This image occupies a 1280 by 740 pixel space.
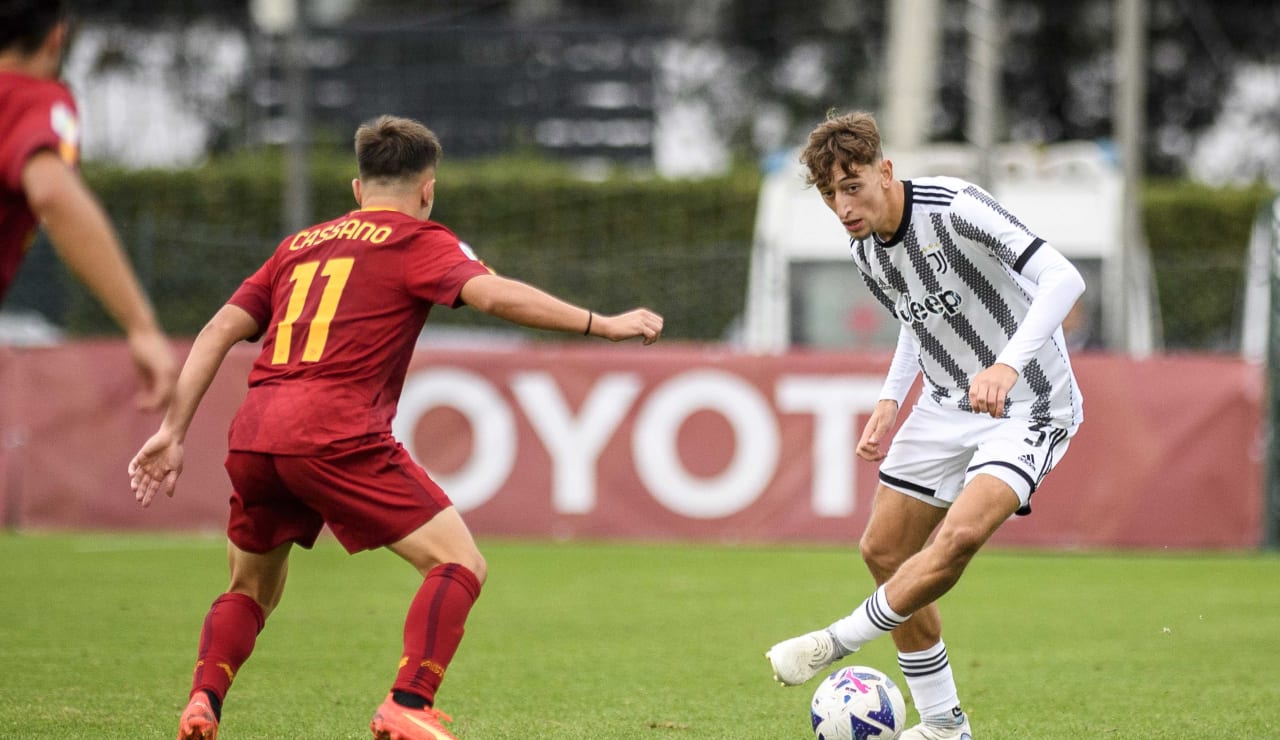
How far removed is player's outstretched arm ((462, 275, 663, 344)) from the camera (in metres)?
5.08

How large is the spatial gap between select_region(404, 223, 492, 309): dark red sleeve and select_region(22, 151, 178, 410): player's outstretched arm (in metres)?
1.09

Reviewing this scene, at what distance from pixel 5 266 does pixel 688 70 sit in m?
27.7

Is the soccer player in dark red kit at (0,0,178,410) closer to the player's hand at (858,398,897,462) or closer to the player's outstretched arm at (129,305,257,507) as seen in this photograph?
the player's outstretched arm at (129,305,257,507)

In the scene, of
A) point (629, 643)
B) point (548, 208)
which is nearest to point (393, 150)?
point (629, 643)

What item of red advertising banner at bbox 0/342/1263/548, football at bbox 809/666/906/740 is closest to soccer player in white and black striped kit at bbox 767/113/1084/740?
football at bbox 809/666/906/740

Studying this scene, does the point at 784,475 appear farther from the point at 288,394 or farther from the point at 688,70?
the point at 688,70

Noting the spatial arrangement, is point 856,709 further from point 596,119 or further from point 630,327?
point 596,119

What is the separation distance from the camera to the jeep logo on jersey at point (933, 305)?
19.9 ft

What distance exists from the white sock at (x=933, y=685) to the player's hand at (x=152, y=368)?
3.04 meters

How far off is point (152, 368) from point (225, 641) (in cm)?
150

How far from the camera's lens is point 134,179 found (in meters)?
25.2

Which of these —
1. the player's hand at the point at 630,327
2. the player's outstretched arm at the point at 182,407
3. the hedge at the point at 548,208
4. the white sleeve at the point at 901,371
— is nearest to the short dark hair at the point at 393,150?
the player's outstretched arm at the point at 182,407

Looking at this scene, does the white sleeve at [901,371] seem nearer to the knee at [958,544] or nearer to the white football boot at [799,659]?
the knee at [958,544]

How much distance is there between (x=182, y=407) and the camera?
5.32 metres
